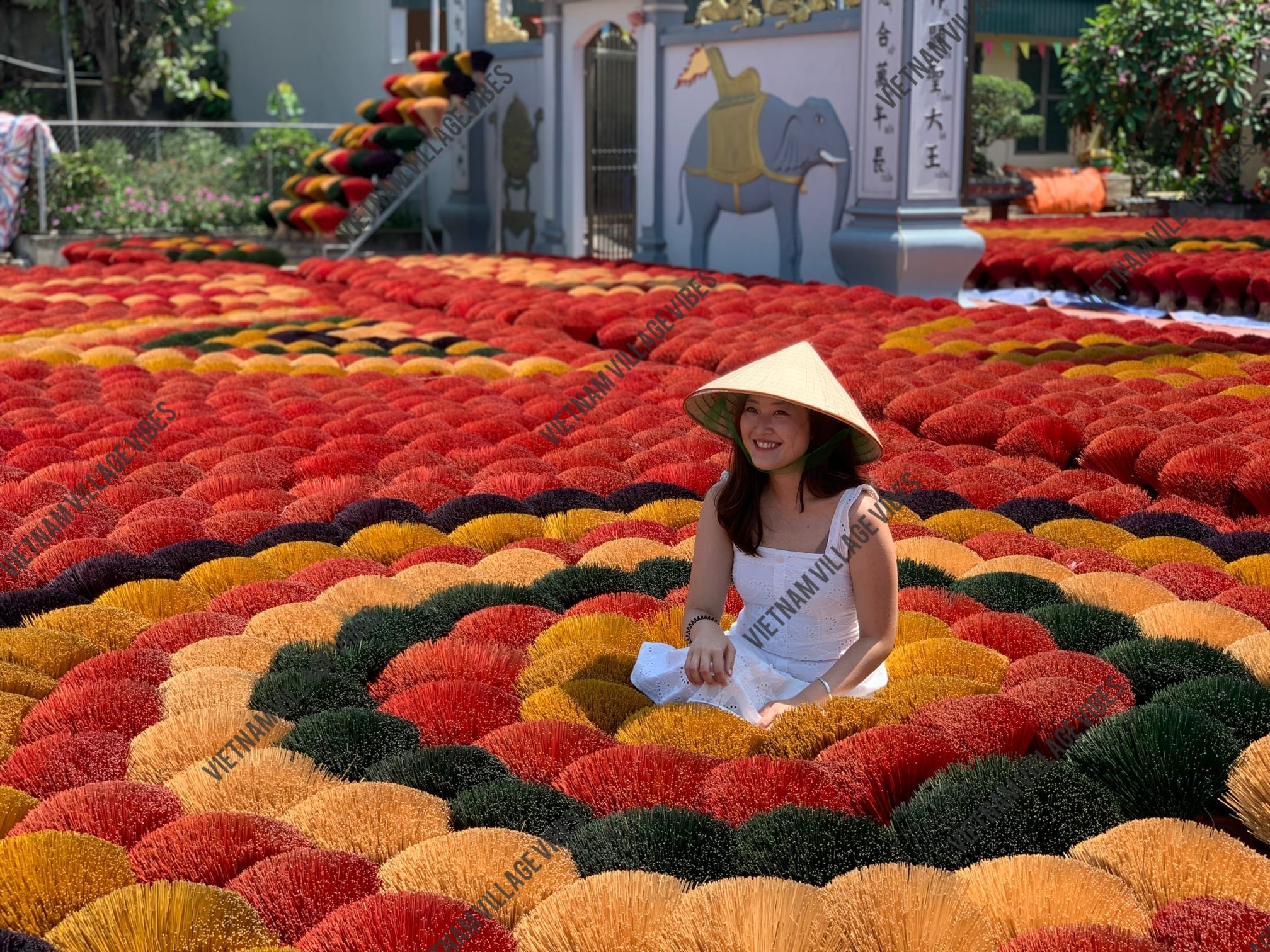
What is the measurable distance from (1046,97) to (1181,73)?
7033 mm

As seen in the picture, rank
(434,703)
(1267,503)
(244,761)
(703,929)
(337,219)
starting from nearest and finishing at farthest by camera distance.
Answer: (703,929) < (244,761) < (434,703) < (1267,503) < (337,219)

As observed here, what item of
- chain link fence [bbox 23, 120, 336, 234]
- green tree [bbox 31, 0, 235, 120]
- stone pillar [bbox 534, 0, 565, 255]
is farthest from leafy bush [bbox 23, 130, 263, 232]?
stone pillar [bbox 534, 0, 565, 255]

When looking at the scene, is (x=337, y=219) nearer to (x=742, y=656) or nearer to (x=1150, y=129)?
(x=1150, y=129)

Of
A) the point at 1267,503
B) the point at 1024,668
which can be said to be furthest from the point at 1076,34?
the point at 1024,668

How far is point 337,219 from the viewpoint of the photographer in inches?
464

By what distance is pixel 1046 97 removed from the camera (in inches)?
804

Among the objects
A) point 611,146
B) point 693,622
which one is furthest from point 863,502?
point 611,146

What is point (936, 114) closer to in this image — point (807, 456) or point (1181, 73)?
point (807, 456)

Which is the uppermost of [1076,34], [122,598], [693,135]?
[1076,34]

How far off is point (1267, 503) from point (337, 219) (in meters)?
9.51

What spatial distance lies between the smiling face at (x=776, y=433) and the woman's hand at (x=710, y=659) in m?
0.32

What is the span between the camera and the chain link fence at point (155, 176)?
12727mm

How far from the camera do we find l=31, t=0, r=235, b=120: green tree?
15.0 meters

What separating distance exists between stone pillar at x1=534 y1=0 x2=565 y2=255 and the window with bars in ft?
34.9
